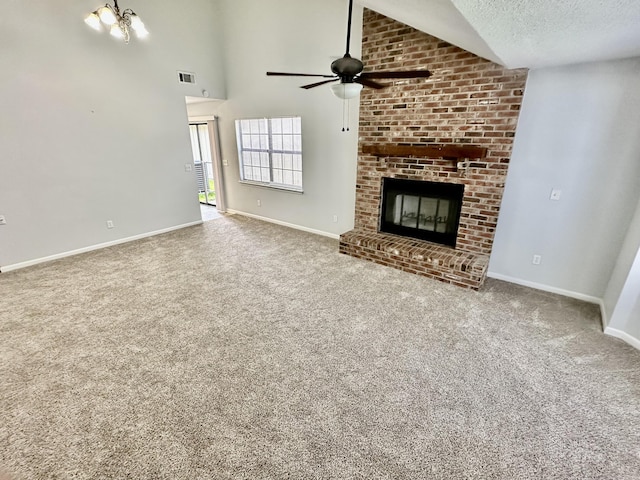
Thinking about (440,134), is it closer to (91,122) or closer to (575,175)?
(575,175)

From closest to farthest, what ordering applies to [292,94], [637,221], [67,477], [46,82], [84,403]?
[67,477] → [84,403] → [637,221] → [46,82] → [292,94]

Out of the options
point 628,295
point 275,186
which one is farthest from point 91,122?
point 628,295

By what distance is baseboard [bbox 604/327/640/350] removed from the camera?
7.94ft

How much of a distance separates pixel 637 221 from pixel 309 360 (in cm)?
313

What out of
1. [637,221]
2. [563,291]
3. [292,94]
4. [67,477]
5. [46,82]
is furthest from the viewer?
[292,94]

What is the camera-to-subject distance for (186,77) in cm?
503

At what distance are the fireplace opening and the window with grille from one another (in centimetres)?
189

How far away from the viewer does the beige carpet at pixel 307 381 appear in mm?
1558

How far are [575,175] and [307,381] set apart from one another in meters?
3.29

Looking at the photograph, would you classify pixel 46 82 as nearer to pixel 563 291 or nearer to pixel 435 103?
pixel 435 103

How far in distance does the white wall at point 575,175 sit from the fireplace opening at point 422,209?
1.93ft

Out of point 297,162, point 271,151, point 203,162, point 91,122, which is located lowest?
point 203,162

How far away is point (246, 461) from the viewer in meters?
1.54

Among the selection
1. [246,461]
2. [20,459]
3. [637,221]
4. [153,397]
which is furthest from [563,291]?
[20,459]
